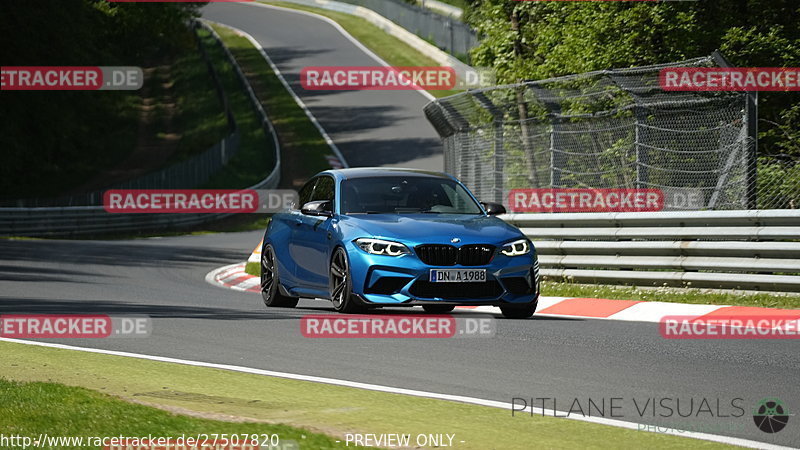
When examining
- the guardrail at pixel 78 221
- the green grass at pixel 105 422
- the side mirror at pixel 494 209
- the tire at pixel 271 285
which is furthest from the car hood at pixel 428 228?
the guardrail at pixel 78 221

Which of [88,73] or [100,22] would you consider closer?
[88,73]

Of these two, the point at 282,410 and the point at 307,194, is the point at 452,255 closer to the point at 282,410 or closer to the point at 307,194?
the point at 307,194

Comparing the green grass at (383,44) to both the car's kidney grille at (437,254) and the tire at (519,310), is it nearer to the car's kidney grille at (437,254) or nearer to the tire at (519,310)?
the tire at (519,310)

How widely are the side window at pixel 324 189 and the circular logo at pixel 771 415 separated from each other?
22.4 ft

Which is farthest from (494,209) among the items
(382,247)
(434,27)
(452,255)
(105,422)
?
(434,27)

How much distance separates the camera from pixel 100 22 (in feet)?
185

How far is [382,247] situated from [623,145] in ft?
15.1

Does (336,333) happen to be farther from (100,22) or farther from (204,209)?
(100,22)

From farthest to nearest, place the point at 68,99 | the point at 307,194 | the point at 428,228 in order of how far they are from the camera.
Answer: the point at 68,99 < the point at 307,194 < the point at 428,228

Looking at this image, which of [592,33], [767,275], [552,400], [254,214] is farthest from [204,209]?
[552,400]

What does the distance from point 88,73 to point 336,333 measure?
34660 mm

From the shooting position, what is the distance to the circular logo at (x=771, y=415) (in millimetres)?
7248

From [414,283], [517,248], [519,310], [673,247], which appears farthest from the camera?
[673,247]

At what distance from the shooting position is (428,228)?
1276 cm
